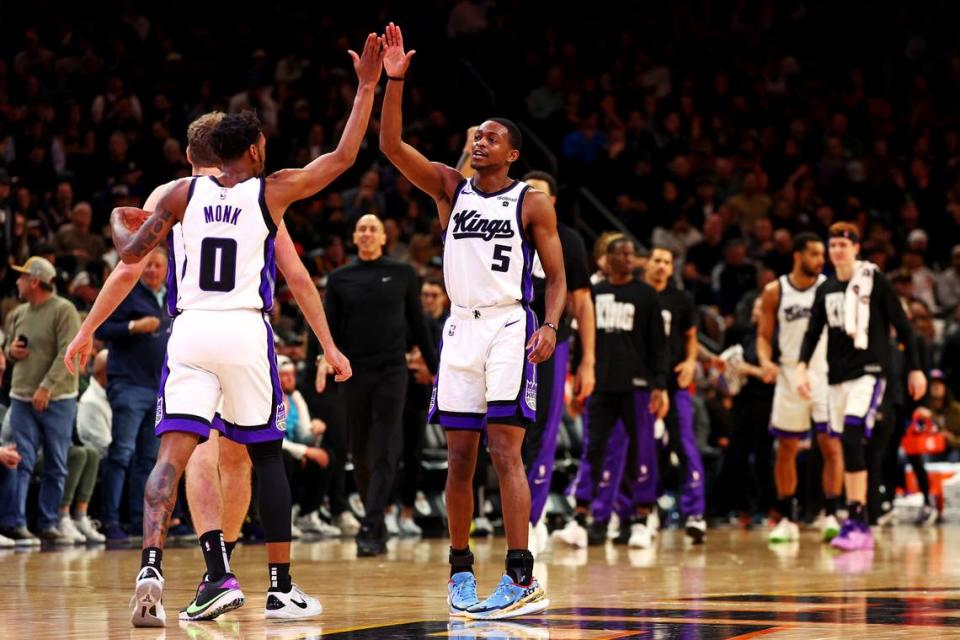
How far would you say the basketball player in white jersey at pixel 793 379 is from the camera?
12578 millimetres

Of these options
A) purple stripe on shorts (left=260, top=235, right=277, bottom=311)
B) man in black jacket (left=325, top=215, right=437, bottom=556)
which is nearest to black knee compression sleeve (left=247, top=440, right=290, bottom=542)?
purple stripe on shorts (left=260, top=235, right=277, bottom=311)

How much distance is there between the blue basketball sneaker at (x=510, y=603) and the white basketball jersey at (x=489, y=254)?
1178 millimetres

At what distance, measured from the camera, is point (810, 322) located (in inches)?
473

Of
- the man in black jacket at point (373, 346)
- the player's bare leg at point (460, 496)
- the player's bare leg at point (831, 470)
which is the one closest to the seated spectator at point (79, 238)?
the man in black jacket at point (373, 346)

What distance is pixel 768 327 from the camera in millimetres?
13031

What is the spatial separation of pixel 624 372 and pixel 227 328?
6.13 m

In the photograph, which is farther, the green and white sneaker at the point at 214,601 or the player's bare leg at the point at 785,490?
the player's bare leg at the point at 785,490

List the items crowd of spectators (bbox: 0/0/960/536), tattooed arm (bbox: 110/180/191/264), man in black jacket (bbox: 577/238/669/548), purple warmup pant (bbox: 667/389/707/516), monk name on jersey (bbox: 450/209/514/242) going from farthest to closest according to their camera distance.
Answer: crowd of spectators (bbox: 0/0/960/536) < purple warmup pant (bbox: 667/389/707/516) < man in black jacket (bbox: 577/238/669/548) < monk name on jersey (bbox: 450/209/514/242) < tattooed arm (bbox: 110/180/191/264)

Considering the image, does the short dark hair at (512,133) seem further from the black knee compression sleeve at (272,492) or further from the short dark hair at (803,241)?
the short dark hair at (803,241)

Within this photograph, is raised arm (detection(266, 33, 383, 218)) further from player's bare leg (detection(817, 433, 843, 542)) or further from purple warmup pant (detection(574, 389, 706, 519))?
player's bare leg (detection(817, 433, 843, 542))

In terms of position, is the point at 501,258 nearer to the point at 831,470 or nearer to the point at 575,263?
the point at 575,263

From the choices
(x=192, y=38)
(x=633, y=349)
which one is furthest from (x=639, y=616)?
(x=192, y=38)

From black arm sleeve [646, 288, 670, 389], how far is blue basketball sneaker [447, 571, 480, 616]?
5.60 m

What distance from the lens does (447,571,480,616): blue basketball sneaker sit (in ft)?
21.3
